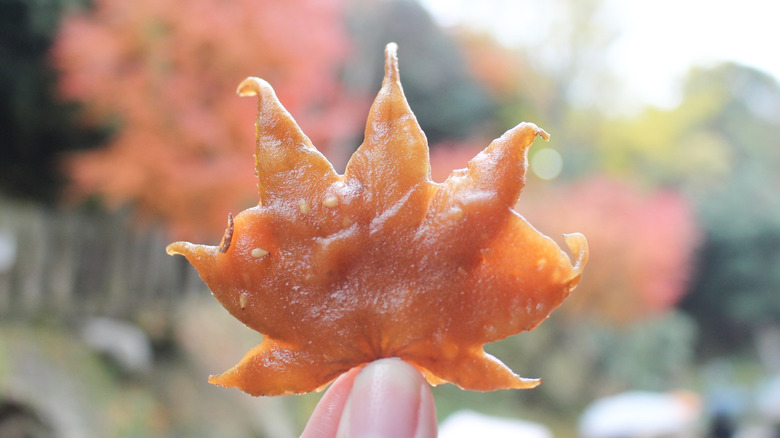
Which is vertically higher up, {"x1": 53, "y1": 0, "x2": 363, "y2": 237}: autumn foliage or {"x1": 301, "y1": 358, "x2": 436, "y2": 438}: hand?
{"x1": 53, "y1": 0, "x2": 363, "y2": 237}: autumn foliage

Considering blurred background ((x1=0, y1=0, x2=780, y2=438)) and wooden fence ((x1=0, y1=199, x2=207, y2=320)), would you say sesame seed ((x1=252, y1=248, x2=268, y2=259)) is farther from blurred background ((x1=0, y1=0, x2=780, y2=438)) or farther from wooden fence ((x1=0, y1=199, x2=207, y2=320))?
wooden fence ((x1=0, y1=199, x2=207, y2=320))

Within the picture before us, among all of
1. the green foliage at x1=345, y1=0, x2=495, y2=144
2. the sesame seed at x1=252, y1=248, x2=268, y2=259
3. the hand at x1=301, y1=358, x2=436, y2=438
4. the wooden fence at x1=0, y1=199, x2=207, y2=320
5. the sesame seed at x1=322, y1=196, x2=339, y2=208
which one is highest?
the green foliage at x1=345, y1=0, x2=495, y2=144

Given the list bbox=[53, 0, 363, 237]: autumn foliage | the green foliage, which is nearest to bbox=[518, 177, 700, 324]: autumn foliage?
the green foliage

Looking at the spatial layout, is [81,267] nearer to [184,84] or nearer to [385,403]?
[184,84]

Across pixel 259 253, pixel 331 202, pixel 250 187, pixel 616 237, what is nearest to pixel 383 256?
pixel 331 202

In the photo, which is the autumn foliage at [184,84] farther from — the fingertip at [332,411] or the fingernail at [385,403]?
the fingernail at [385,403]
